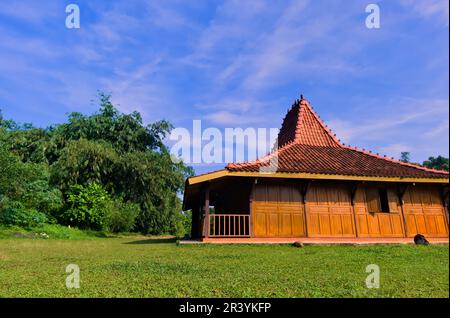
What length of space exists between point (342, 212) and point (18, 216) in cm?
1776

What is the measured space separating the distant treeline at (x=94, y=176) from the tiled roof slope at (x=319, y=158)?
1404 centimetres

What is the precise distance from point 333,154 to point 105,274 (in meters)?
12.1

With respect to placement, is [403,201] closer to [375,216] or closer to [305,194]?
[375,216]

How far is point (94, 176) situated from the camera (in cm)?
2716

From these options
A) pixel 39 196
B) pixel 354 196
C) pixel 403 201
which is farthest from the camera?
pixel 39 196

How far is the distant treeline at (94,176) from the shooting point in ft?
64.8

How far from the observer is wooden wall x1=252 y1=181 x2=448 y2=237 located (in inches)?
501

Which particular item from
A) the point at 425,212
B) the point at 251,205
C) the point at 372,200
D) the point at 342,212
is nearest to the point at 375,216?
the point at 372,200

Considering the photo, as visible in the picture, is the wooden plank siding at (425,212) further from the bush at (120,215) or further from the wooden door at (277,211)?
the bush at (120,215)

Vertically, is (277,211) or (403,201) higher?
(403,201)

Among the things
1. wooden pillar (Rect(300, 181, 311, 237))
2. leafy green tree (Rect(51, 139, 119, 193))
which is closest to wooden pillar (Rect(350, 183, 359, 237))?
wooden pillar (Rect(300, 181, 311, 237))

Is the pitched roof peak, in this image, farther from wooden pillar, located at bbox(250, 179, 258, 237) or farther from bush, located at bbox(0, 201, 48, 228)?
bush, located at bbox(0, 201, 48, 228)

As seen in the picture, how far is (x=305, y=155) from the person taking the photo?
14.3 meters
